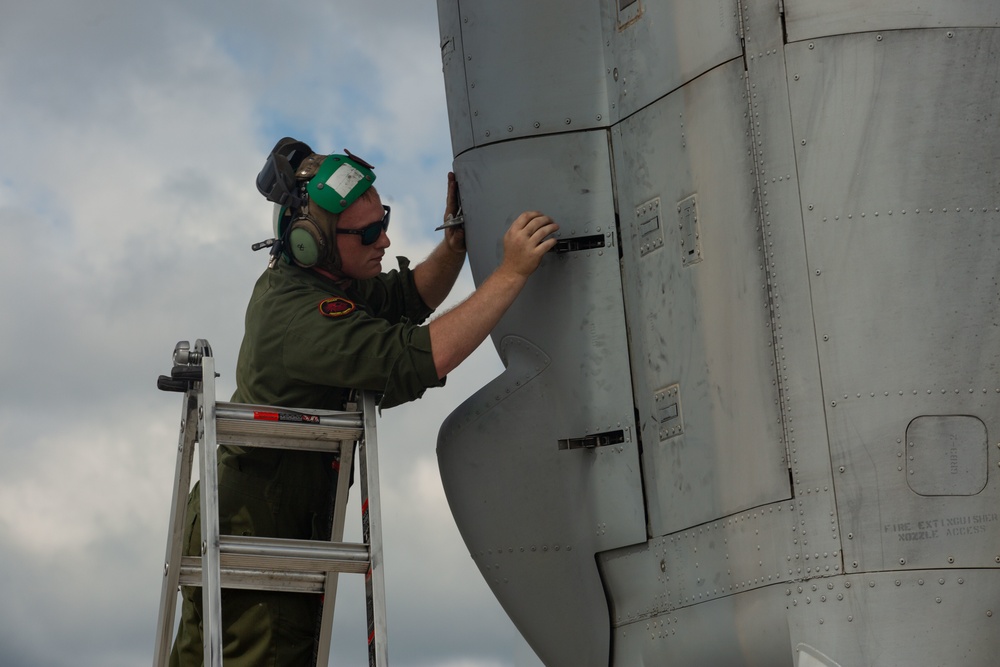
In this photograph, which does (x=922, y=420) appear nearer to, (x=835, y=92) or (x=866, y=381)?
(x=866, y=381)

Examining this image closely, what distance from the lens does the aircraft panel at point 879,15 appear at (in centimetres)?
669

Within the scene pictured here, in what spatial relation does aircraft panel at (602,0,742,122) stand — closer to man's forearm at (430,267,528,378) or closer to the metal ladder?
man's forearm at (430,267,528,378)

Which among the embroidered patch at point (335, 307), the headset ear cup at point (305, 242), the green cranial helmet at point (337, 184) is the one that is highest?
the green cranial helmet at point (337, 184)

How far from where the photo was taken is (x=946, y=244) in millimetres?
6535

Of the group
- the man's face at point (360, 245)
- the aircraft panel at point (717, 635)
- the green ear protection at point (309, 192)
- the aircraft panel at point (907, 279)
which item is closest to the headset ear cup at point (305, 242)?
the green ear protection at point (309, 192)

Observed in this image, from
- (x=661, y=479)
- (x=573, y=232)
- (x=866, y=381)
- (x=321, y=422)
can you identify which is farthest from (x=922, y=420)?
(x=321, y=422)

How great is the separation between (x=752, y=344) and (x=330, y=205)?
2.70 metres

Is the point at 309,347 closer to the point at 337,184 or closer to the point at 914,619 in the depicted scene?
the point at 337,184

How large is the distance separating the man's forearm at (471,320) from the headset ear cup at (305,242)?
0.90 metres

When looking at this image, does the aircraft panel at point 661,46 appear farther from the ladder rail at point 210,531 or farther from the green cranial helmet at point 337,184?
the ladder rail at point 210,531

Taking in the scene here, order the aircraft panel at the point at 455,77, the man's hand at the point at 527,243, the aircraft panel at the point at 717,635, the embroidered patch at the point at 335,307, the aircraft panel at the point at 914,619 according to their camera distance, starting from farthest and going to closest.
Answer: the aircraft panel at the point at 455,77, the embroidered patch at the point at 335,307, the man's hand at the point at 527,243, the aircraft panel at the point at 717,635, the aircraft panel at the point at 914,619

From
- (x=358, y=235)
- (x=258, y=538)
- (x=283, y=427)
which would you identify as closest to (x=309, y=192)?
(x=358, y=235)

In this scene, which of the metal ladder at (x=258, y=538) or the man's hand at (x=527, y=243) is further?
the man's hand at (x=527, y=243)

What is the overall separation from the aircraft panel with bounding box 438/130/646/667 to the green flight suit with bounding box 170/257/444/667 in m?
0.69
